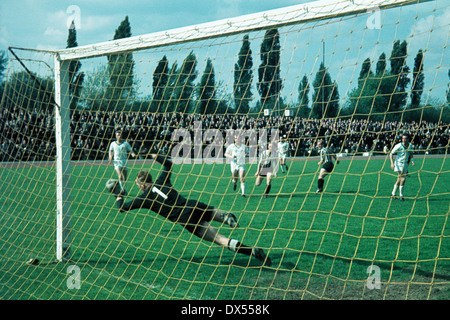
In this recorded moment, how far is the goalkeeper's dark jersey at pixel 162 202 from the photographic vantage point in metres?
5.12

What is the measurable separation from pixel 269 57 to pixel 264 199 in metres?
6.36

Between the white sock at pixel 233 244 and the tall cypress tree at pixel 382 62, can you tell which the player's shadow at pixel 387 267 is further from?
the tall cypress tree at pixel 382 62

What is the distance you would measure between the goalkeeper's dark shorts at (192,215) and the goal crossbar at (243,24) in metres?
2.04

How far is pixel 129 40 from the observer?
512 centimetres

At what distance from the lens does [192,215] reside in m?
5.18

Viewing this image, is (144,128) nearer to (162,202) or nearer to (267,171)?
(267,171)

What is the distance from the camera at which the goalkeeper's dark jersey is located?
16.8 feet

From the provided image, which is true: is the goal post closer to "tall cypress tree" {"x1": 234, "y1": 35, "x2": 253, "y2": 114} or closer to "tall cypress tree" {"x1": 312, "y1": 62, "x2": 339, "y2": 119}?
"tall cypress tree" {"x1": 234, "y1": 35, "x2": 253, "y2": 114}

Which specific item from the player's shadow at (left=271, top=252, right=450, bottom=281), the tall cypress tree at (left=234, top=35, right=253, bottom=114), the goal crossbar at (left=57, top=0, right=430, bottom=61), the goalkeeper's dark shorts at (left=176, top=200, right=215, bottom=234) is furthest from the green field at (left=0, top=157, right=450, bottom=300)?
the goal crossbar at (left=57, top=0, right=430, bottom=61)

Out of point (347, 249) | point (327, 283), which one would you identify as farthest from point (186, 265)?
point (347, 249)

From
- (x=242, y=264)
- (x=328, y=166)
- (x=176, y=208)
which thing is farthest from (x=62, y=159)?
(x=328, y=166)

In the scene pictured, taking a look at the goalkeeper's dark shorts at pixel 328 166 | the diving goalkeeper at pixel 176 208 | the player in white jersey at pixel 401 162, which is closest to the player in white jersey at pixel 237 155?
the goalkeeper's dark shorts at pixel 328 166

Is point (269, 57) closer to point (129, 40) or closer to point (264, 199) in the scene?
point (129, 40)
